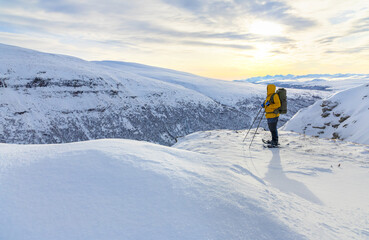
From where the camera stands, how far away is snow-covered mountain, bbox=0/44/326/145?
135 feet

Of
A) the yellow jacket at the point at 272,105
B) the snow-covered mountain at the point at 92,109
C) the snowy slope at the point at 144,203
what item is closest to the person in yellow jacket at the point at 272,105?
the yellow jacket at the point at 272,105

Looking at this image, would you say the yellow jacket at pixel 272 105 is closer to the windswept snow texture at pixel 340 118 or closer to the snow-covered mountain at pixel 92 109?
the windswept snow texture at pixel 340 118

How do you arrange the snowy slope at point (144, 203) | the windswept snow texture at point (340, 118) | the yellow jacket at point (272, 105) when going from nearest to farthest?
1. the snowy slope at point (144, 203)
2. the yellow jacket at point (272, 105)
3. the windswept snow texture at point (340, 118)

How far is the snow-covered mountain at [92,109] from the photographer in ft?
135

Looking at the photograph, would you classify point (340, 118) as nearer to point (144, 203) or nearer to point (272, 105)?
point (272, 105)

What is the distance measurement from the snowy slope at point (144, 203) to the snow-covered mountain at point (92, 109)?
3930 cm

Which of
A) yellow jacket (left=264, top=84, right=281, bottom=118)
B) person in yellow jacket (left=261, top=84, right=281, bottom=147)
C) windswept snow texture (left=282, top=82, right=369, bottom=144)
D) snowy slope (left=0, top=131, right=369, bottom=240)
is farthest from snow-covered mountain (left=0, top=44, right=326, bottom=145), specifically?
snowy slope (left=0, top=131, right=369, bottom=240)

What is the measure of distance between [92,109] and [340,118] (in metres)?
47.3

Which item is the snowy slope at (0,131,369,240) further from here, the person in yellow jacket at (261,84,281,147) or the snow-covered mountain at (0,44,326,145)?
the snow-covered mountain at (0,44,326,145)

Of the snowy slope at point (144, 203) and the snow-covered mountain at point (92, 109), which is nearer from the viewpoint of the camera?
the snowy slope at point (144, 203)

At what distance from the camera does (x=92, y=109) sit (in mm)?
49656

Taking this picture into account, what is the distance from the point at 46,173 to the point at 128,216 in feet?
5.28

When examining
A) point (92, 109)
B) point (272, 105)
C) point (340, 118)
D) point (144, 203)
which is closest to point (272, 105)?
point (272, 105)

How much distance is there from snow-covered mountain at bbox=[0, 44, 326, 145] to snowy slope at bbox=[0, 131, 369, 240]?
3930 centimetres
